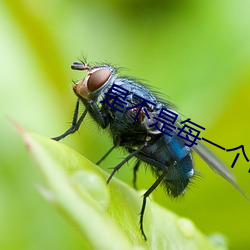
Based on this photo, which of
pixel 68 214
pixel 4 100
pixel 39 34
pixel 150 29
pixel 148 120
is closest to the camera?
pixel 68 214

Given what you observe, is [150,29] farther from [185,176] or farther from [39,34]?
[185,176]

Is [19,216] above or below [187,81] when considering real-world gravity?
below

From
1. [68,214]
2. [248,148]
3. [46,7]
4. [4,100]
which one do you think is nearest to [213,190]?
[248,148]

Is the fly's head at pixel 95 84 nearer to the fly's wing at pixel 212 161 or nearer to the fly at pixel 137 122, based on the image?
the fly at pixel 137 122

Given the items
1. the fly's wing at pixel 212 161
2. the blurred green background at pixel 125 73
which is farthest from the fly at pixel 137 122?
the blurred green background at pixel 125 73

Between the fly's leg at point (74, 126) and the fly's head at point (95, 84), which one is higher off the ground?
the fly's head at point (95, 84)

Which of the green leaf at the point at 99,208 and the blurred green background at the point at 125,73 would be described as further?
the blurred green background at the point at 125,73
